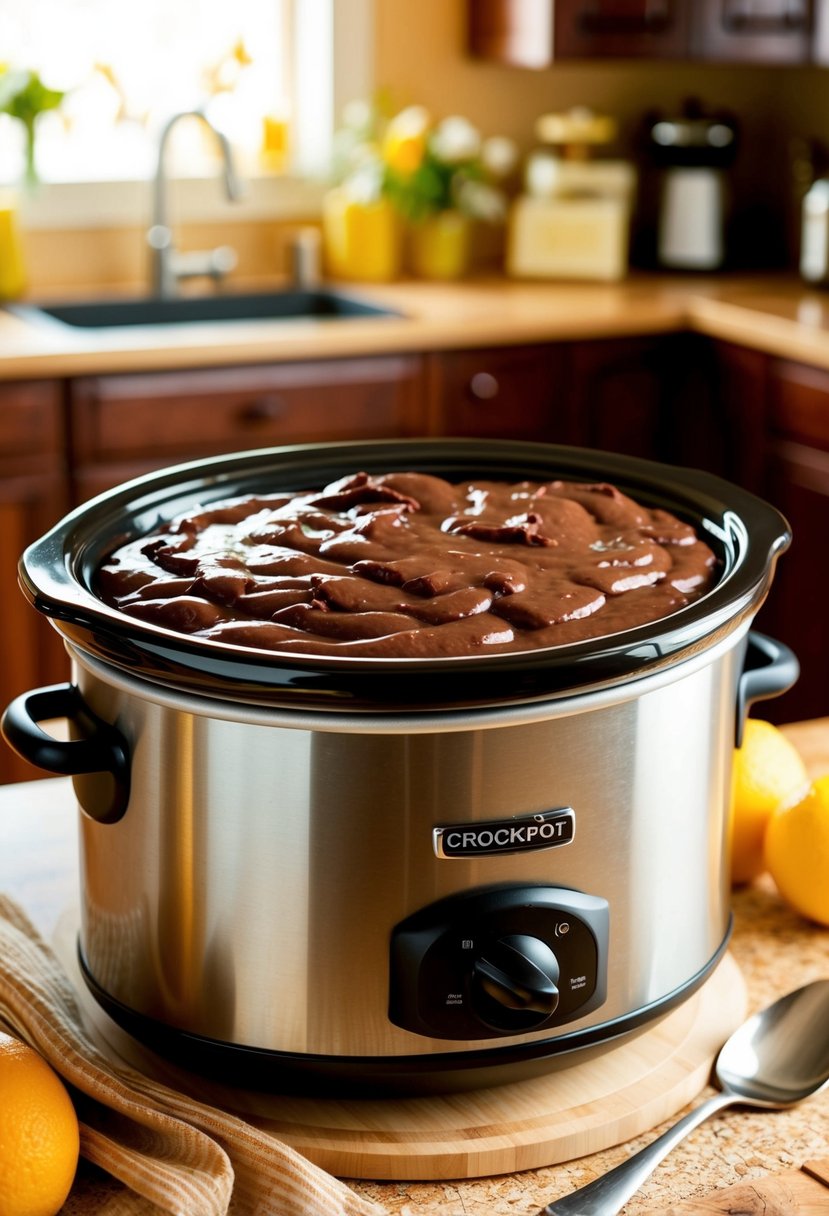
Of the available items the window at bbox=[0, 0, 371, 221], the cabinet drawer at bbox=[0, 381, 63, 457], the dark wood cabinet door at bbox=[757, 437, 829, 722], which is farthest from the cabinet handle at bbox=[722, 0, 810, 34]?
the cabinet drawer at bbox=[0, 381, 63, 457]

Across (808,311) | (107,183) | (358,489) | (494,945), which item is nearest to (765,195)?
(808,311)

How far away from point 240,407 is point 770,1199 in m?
2.03

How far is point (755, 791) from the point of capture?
1.10m

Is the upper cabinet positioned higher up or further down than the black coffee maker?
higher up

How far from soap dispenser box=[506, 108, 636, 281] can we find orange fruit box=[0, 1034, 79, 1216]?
2794 millimetres

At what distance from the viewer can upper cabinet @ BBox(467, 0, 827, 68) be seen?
3.07 meters

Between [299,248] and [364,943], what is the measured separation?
8.79 ft

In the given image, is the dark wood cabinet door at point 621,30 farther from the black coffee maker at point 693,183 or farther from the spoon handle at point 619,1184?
the spoon handle at point 619,1184

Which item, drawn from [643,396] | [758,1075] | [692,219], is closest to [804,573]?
[643,396]

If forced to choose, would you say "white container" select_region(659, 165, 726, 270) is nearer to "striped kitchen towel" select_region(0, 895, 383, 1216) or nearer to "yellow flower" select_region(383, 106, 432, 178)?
"yellow flower" select_region(383, 106, 432, 178)

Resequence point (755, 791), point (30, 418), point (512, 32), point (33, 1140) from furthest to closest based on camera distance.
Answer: point (512, 32)
point (30, 418)
point (755, 791)
point (33, 1140)

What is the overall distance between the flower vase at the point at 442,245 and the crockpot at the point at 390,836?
2.56 metres

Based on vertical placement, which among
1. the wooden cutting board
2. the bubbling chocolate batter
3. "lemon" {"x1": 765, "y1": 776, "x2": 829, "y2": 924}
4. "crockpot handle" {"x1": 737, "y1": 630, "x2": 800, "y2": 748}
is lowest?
the wooden cutting board

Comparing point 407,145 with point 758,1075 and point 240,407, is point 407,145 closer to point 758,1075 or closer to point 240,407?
point 240,407
